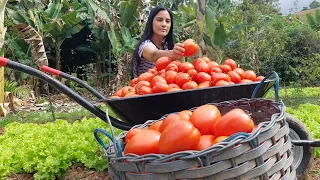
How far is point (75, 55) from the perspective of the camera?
14.7 metres

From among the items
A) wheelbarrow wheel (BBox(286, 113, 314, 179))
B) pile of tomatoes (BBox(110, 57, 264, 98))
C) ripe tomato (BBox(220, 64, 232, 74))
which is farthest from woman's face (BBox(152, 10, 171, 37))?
wheelbarrow wheel (BBox(286, 113, 314, 179))

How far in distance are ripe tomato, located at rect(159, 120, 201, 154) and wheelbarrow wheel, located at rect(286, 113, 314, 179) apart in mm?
1401

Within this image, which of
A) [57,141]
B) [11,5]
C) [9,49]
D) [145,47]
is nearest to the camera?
[57,141]

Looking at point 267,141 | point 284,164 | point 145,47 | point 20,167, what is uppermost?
point 145,47

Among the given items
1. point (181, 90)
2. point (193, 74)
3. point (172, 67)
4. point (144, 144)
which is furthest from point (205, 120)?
point (172, 67)

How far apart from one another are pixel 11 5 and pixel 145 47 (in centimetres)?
901

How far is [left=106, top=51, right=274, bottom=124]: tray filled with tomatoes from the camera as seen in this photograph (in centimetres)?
225

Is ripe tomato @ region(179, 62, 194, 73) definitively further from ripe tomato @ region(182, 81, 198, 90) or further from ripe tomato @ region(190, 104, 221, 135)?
ripe tomato @ region(190, 104, 221, 135)

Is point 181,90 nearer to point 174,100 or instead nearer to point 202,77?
point 174,100

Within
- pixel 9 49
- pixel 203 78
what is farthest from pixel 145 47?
pixel 9 49

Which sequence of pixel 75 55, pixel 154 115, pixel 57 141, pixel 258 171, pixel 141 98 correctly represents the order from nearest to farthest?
pixel 258 171 < pixel 141 98 < pixel 154 115 < pixel 57 141 < pixel 75 55

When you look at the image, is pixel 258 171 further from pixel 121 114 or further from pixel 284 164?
pixel 121 114

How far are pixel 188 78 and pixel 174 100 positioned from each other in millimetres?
341

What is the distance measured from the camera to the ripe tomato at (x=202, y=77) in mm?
2533
